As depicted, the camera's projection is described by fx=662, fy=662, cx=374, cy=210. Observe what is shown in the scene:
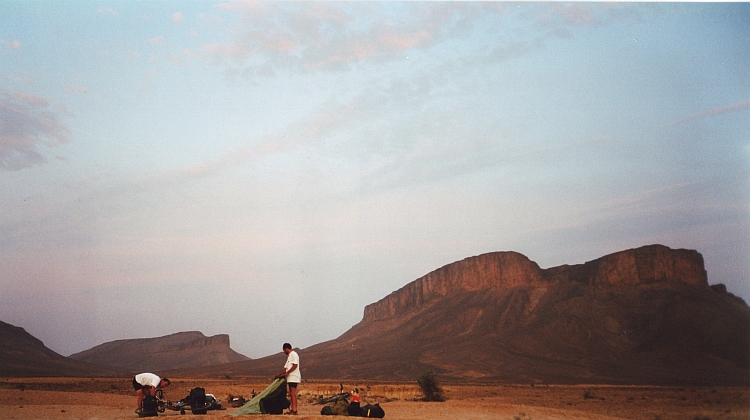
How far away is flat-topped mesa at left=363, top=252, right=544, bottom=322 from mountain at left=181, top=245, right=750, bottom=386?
0.31 metres

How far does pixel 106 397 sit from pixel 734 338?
272ft

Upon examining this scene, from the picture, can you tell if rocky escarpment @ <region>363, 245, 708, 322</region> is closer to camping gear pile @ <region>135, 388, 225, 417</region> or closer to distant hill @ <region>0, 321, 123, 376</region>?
distant hill @ <region>0, 321, 123, 376</region>

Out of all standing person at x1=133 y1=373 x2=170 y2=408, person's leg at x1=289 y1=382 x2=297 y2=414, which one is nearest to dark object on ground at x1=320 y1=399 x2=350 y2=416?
person's leg at x1=289 y1=382 x2=297 y2=414

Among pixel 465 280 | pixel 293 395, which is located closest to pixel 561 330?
pixel 465 280

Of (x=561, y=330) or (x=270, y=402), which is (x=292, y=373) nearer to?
(x=270, y=402)

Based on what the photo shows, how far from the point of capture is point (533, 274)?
127 m

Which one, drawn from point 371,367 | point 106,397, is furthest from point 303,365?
point 106,397

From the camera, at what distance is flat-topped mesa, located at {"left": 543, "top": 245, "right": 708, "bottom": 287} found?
365 feet

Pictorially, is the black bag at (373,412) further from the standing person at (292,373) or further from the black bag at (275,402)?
the black bag at (275,402)

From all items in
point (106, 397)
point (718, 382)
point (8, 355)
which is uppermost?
point (8, 355)

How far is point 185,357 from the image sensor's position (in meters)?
181

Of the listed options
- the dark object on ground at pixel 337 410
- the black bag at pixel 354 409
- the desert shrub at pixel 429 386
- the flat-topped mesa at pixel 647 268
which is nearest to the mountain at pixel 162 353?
the flat-topped mesa at pixel 647 268

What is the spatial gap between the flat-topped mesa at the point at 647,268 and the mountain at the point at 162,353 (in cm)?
10187

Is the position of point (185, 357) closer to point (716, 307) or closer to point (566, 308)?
point (566, 308)
